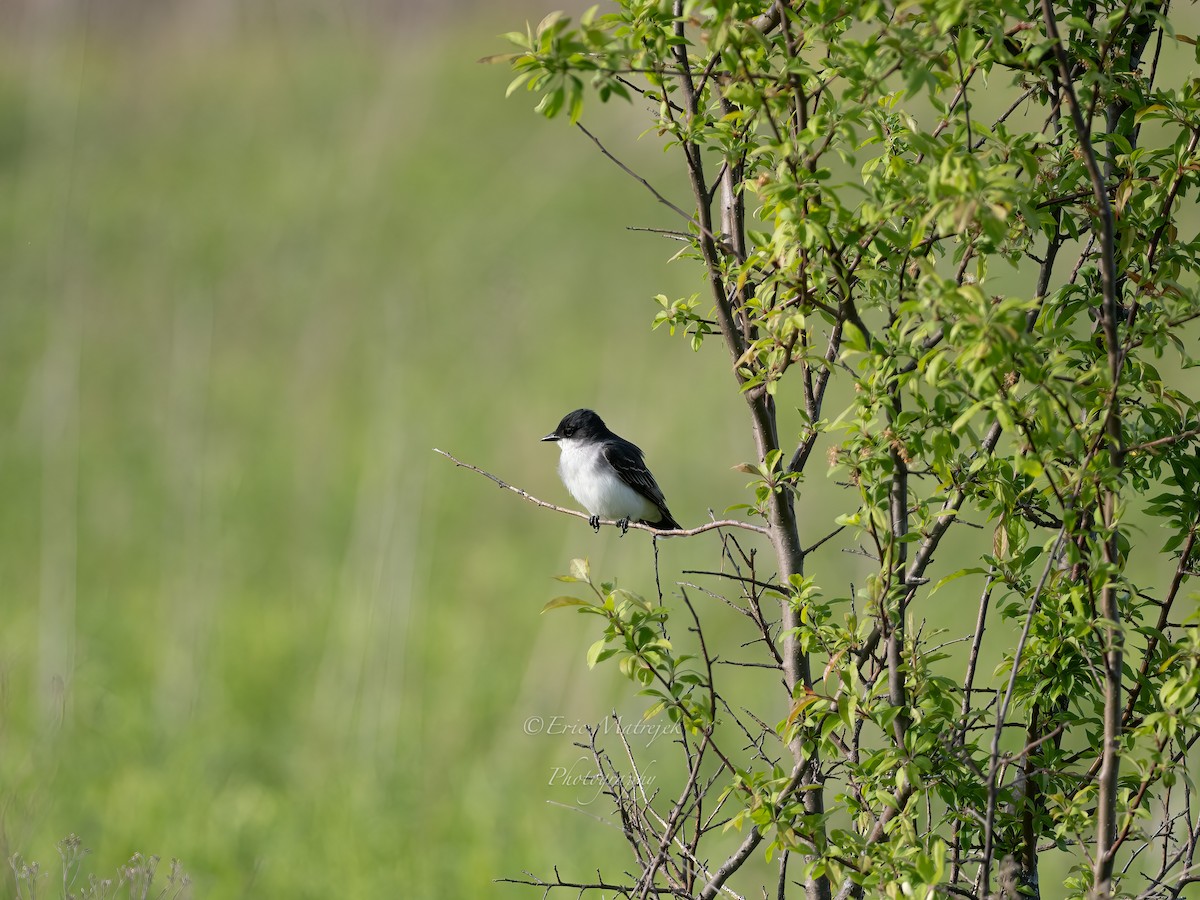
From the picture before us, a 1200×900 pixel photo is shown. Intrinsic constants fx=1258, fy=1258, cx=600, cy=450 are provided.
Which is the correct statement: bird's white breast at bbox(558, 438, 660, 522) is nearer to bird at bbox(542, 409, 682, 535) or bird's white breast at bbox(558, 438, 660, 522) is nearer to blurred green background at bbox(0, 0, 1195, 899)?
bird at bbox(542, 409, 682, 535)

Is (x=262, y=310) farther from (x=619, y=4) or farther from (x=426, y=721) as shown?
(x=619, y=4)

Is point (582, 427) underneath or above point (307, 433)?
underneath

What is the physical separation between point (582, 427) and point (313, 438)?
280 inches

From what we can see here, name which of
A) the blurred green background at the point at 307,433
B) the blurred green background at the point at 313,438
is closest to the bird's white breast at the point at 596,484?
the blurred green background at the point at 313,438

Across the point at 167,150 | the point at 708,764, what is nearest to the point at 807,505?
the point at 708,764

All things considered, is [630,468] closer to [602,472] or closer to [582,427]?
[602,472]

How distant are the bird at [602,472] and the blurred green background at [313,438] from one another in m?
2.06

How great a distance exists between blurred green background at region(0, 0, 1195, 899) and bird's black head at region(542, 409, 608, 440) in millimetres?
2075

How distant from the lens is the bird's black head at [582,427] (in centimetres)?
640

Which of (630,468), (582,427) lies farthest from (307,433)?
(630,468)

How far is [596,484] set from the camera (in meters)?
6.16

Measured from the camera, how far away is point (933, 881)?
7.66ft

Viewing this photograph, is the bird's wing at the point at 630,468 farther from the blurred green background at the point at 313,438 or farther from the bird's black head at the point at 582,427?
the blurred green background at the point at 313,438

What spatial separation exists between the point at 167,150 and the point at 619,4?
17888mm
